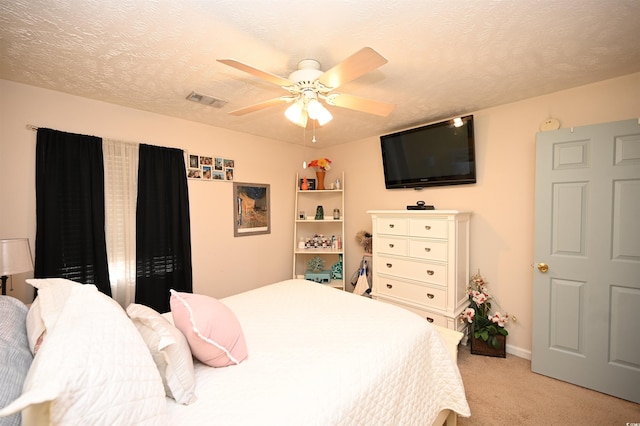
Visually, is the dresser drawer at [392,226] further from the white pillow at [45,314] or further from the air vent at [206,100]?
the white pillow at [45,314]

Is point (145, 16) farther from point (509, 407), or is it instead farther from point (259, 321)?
point (509, 407)

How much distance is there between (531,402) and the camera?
192 centimetres

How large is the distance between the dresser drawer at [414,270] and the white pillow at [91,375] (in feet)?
7.73

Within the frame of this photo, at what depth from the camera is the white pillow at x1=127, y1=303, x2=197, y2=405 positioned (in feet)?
3.21

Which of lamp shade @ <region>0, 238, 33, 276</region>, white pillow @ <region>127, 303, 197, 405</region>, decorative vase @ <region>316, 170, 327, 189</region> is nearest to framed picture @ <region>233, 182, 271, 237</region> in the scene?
decorative vase @ <region>316, 170, 327, 189</region>

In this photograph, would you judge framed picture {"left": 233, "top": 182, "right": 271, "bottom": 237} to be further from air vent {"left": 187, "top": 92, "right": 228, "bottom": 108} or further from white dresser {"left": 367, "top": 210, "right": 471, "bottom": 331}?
white dresser {"left": 367, "top": 210, "right": 471, "bottom": 331}

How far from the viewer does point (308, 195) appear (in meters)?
4.09

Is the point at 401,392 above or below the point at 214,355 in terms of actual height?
below

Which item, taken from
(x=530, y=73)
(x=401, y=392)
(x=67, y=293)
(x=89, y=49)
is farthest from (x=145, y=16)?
(x=530, y=73)

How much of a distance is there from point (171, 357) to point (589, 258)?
2.84m

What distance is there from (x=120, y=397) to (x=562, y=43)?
2637mm

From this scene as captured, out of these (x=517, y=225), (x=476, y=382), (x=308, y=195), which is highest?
(x=308, y=195)

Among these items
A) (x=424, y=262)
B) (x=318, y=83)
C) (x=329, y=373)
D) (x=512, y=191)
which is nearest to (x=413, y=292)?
(x=424, y=262)

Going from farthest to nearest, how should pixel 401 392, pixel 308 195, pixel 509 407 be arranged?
1. pixel 308 195
2. pixel 509 407
3. pixel 401 392
